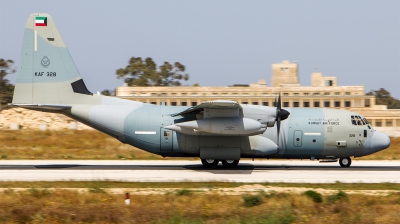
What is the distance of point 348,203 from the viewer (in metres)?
18.2

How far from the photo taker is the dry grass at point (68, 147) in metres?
37.6

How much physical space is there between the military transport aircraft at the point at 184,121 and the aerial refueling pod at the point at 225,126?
5cm

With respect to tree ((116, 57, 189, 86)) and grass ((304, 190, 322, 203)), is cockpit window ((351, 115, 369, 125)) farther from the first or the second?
tree ((116, 57, 189, 86))

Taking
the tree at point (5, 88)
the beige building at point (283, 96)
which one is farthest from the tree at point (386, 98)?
the tree at point (5, 88)

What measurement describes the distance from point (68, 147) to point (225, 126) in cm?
1896

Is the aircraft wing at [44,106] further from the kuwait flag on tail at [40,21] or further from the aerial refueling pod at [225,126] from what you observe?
the aerial refueling pod at [225,126]

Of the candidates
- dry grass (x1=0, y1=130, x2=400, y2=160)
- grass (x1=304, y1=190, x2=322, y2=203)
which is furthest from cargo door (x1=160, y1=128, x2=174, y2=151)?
grass (x1=304, y1=190, x2=322, y2=203)

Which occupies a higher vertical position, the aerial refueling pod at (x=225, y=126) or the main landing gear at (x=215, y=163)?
the aerial refueling pod at (x=225, y=126)

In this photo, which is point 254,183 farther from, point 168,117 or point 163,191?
point 168,117

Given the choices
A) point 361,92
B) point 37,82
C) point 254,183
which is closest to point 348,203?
point 254,183

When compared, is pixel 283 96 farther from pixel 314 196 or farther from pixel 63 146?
pixel 314 196

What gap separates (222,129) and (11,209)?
13.2 metres

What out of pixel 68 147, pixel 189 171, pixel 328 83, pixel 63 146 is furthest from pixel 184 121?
pixel 328 83

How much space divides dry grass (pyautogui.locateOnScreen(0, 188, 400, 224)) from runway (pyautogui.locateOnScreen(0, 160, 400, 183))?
5116 mm
